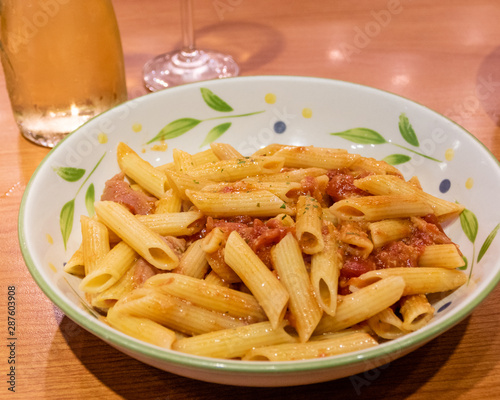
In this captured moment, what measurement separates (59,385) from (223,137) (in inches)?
41.5

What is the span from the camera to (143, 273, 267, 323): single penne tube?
4.17 ft

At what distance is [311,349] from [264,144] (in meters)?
1.01

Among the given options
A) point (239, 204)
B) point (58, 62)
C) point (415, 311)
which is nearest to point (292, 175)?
point (239, 204)

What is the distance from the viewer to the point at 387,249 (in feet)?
4.70

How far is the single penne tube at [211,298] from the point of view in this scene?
127cm

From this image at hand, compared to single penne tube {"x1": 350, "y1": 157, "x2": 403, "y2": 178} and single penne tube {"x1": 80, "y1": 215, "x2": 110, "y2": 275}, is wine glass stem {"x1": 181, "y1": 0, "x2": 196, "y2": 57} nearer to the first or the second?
single penne tube {"x1": 350, "y1": 157, "x2": 403, "y2": 178}

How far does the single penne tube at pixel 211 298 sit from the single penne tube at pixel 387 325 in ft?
0.87

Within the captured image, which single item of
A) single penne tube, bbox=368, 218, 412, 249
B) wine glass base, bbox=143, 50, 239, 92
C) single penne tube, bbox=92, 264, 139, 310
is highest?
single penne tube, bbox=368, 218, 412, 249

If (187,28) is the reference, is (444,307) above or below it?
below

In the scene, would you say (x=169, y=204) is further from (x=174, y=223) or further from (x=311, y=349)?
(x=311, y=349)

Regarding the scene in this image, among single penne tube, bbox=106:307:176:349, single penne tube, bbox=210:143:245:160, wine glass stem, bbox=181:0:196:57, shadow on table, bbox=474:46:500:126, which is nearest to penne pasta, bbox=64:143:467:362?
single penne tube, bbox=106:307:176:349

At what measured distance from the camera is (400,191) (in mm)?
1553

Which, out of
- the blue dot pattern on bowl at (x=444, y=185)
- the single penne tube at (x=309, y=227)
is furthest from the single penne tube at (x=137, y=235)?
the blue dot pattern on bowl at (x=444, y=185)

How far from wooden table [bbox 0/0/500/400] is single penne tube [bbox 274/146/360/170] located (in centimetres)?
59
